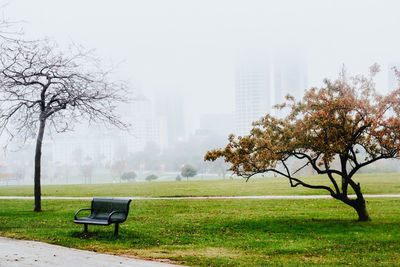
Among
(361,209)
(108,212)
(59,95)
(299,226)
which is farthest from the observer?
(59,95)

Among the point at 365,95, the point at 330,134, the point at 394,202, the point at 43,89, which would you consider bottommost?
the point at 394,202

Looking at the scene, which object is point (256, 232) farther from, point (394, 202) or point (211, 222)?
point (394, 202)

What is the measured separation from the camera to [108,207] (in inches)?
507

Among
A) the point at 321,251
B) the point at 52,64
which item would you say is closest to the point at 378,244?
the point at 321,251

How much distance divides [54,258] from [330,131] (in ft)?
28.4

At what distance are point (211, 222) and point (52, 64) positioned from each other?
9.55 m

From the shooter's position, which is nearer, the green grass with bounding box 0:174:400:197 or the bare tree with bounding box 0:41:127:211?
the bare tree with bounding box 0:41:127:211

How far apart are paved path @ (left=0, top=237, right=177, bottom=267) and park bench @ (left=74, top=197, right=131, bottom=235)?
1751 mm

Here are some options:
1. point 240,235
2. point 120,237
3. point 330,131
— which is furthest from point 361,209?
point 120,237

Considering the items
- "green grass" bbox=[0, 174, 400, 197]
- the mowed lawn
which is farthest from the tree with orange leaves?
"green grass" bbox=[0, 174, 400, 197]

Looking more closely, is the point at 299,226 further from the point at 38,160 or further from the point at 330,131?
the point at 38,160

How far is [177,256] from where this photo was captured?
31.7 feet

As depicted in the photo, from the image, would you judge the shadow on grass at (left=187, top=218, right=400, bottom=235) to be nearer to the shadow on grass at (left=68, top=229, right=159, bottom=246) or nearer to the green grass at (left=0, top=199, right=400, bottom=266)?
the green grass at (left=0, top=199, right=400, bottom=266)

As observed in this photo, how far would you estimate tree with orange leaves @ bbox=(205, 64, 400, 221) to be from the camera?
13195 millimetres
